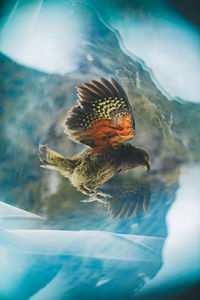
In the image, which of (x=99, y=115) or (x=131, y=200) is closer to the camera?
(x=99, y=115)

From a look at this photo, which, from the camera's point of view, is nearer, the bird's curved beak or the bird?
the bird

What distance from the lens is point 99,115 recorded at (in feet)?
4.18

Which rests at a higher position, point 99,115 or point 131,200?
point 99,115

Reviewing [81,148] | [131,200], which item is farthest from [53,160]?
[131,200]

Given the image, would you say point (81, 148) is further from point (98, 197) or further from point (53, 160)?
point (98, 197)

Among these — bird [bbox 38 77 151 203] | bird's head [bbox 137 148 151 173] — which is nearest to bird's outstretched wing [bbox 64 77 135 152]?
bird [bbox 38 77 151 203]

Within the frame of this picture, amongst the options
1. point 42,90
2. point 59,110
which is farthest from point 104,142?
point 42,90

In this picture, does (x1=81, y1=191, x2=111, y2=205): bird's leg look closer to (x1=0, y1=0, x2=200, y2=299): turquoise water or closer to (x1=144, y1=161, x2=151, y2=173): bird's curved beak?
(x1=0, y1=0, x2=200, y2=299): turquoise water

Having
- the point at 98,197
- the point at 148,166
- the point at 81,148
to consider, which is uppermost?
the point at 148,166

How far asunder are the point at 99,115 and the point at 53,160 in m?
0.25

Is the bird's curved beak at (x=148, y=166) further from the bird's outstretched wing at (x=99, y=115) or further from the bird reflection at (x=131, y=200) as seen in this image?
the bird's outstretched wing at (x=99, y=115)

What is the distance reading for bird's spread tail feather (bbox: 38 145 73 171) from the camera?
4.11ft

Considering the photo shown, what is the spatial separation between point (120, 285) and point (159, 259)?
0.21 m

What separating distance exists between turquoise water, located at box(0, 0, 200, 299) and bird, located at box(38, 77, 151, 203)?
3cm
